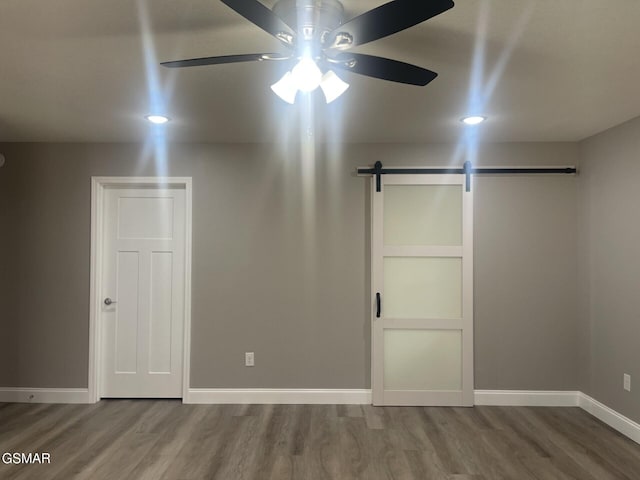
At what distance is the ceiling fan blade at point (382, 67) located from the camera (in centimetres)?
165

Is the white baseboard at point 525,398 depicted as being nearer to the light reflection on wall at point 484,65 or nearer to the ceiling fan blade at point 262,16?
the light reflection on wall at point 484,65

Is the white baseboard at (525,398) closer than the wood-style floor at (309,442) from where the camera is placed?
No

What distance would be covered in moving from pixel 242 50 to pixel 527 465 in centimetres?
305

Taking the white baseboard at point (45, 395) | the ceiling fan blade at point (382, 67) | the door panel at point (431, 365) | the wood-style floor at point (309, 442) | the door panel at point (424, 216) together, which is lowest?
the wood-style floor at point (309, 442)

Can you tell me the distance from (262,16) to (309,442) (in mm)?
2746

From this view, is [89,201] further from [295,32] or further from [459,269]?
[459,269]

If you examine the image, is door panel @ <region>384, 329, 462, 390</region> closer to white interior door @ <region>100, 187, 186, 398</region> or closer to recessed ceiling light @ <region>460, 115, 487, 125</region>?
recessed ceiling light @ <region>460, 115, 487, 125</region>

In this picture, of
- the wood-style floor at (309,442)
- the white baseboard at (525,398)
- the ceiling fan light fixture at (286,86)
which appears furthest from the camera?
the white baseboard at (525,398)

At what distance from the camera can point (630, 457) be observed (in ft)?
9.15

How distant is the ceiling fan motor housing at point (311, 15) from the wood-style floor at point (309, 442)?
245 centimetres

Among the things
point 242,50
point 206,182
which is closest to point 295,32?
point 242,50

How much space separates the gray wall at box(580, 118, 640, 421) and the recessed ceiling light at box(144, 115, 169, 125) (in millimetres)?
3501

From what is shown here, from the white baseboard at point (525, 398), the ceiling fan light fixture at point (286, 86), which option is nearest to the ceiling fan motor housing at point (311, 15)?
the ceiling fan light fixture at point (286, 86)

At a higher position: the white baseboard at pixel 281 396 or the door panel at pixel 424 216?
the door panel at pixel 424 216
